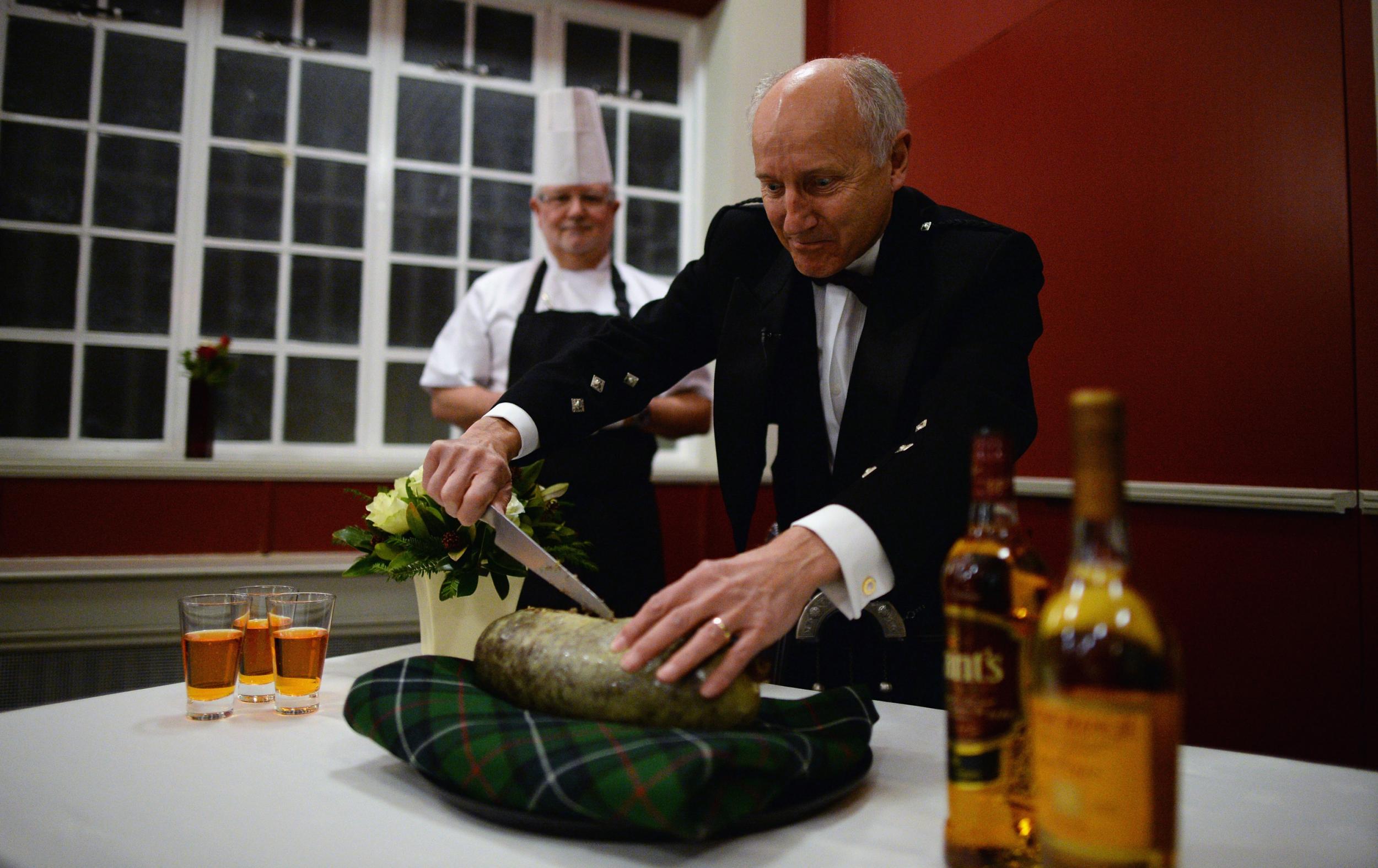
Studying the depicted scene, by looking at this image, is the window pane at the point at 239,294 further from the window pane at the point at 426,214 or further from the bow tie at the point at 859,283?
the bow tie at the point at 859,283

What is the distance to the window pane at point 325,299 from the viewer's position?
10.5 ft

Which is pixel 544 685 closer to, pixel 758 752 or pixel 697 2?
pixel 758 752

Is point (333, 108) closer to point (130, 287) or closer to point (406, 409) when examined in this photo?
point (130, 287)

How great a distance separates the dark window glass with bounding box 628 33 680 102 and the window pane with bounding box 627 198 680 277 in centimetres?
44

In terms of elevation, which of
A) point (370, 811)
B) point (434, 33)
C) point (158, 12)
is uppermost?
point (434, 33)

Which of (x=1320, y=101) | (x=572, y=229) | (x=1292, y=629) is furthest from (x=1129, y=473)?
(x=572, y=229)

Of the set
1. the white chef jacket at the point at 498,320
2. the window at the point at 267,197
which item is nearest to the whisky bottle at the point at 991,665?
the white chef jacket at the point at 498,320

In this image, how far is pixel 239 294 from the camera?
123 inches

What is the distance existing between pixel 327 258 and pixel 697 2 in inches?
68.4

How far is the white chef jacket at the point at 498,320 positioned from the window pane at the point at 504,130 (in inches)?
37.1

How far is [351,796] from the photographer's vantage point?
2.32 feet

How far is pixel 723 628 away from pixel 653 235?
3147mm

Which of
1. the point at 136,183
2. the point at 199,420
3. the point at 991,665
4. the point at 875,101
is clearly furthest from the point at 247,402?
the point at 991,665

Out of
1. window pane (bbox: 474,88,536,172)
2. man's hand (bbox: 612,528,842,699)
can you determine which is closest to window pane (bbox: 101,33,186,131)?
window pane (bbox: 474,88,536,172)
